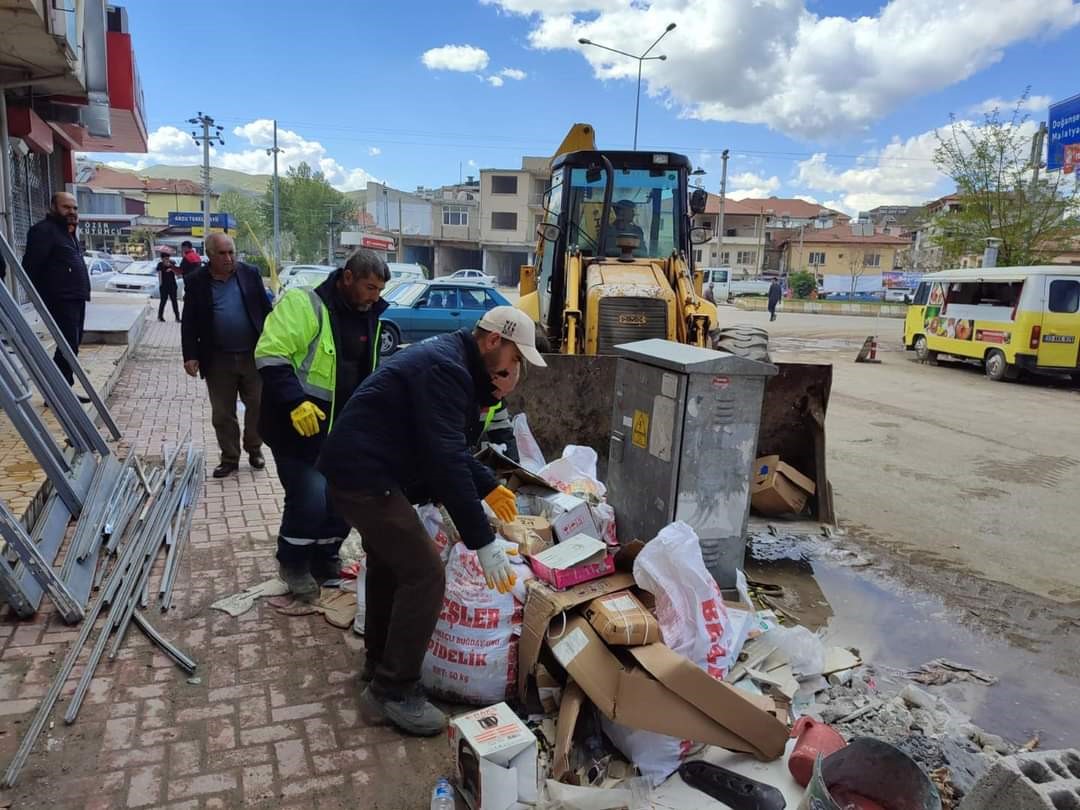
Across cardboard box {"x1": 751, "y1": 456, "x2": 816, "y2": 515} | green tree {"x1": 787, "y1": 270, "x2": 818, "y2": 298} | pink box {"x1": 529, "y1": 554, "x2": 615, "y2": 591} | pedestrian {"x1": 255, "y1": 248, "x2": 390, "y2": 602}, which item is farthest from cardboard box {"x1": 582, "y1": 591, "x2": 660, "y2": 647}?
green tree {"x1": 787, "y1": 270, "x2": 818, "y2": 298}

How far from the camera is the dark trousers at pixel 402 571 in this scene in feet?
8.44

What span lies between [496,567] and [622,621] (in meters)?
0.50

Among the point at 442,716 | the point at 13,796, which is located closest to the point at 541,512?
the point at 442,716

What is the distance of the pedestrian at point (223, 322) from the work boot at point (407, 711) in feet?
10.2

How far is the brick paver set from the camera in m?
2.34

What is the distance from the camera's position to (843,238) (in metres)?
60.8

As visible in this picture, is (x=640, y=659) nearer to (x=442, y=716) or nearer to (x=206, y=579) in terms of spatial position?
(x=442, y=716)

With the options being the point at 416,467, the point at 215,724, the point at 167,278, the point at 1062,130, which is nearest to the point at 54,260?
the point at 215,724

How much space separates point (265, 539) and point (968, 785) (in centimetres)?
372

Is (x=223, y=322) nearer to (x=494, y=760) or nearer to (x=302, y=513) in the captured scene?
(x=302, y=513)

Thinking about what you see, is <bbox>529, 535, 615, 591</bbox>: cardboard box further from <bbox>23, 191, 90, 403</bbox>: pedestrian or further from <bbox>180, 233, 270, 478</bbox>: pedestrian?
<bbox>23, 191, 90, 403</bbox>: pedestrian

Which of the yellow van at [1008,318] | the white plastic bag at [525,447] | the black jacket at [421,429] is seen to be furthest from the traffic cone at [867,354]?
the black jacket at [421,429]

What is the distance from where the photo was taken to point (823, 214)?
3108 inches

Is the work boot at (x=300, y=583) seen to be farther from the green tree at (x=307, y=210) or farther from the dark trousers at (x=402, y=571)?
the green tree at (x=307, y=210)
